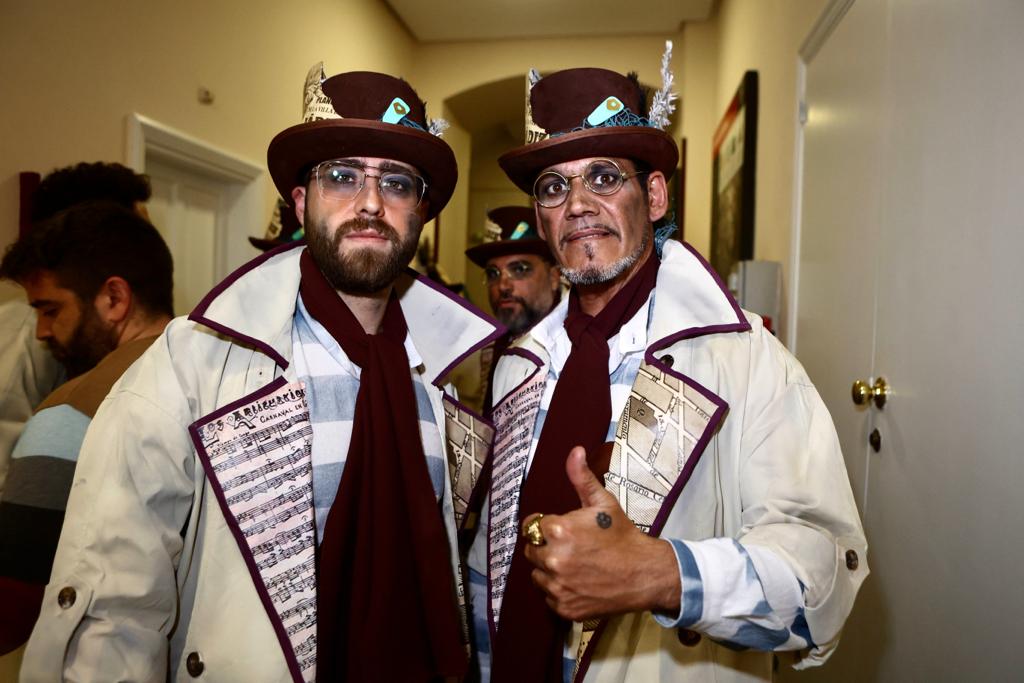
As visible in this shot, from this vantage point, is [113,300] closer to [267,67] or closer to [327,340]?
[327,340]

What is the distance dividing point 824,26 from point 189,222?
3.13 metres

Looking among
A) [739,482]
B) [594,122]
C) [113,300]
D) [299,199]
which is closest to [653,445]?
[739,482]

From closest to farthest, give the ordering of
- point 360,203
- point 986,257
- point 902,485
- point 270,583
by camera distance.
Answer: point 270,583 → point 986,257 → point 360,203 → point 902,485

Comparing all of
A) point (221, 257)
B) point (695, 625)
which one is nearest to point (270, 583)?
point (695, 625)

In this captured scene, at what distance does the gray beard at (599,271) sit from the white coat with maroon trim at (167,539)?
0.64 m

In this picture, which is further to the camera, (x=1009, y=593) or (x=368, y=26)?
(x=368, y=26)

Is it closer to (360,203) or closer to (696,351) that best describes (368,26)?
(360,203)

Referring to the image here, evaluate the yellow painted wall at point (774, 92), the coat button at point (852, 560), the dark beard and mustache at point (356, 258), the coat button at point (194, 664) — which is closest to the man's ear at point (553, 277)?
the yellow painted wall at point (774, 92)

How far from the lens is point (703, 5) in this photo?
527cm

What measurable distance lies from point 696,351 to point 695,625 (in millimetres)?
529

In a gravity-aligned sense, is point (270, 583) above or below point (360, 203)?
below

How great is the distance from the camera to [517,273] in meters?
3.43

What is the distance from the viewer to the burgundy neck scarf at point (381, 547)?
4.23 ft

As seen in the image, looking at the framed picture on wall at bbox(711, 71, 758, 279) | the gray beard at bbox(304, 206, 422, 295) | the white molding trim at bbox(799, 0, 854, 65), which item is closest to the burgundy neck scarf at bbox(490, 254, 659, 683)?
the gray beard at bbox(304, 206, 422, 295)
